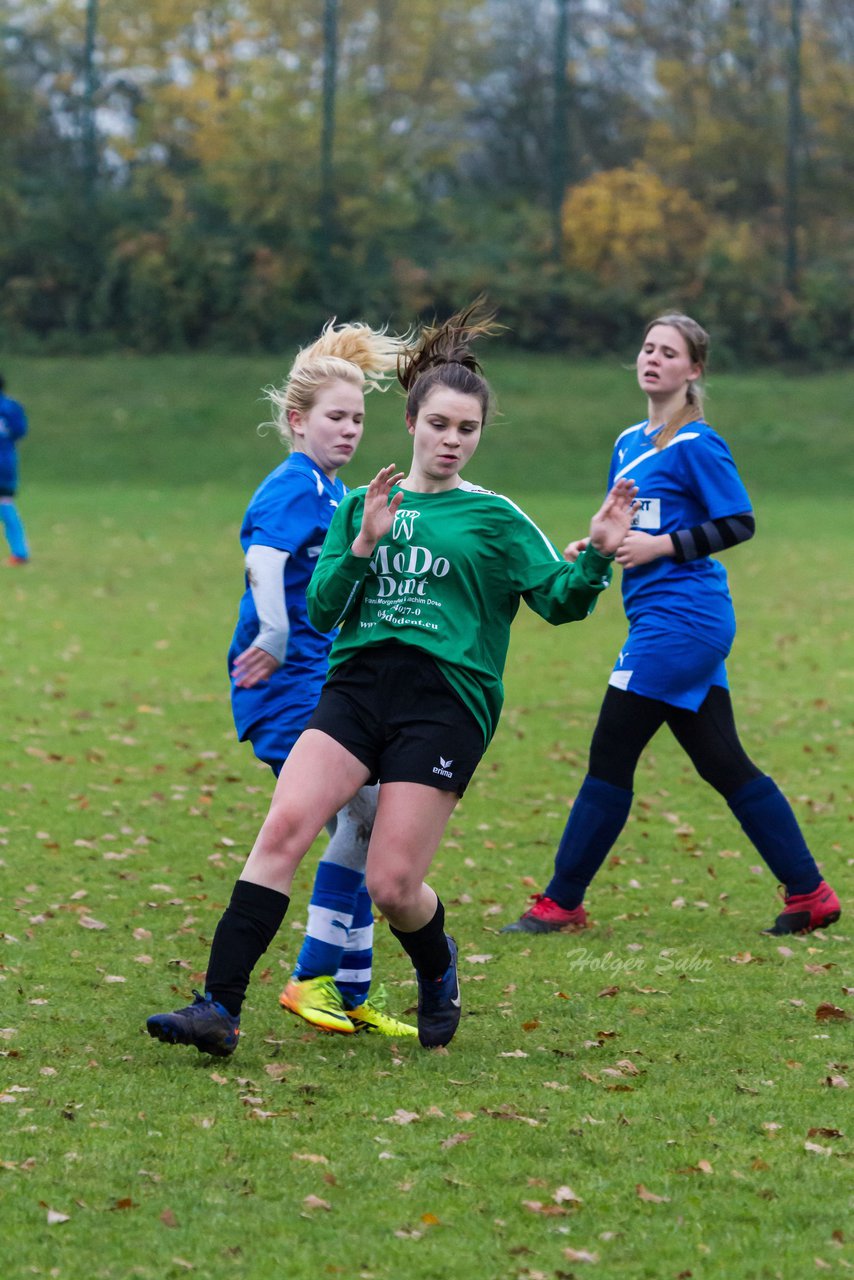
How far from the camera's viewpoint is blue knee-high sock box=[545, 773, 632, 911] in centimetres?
655

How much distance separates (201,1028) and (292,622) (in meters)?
1.45

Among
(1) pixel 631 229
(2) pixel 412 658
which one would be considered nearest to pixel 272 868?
(2) pixel 412 658

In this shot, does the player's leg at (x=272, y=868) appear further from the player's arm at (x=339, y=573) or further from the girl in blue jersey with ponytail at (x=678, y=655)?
the girl in blue jersey with ponytail at (x=678, y=655)

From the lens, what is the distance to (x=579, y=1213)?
3799 mm

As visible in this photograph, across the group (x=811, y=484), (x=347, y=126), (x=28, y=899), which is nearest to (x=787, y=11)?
(x=347, y=126)

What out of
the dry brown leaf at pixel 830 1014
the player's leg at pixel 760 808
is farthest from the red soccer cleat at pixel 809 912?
the dry brown leaf at pixel 830 1014

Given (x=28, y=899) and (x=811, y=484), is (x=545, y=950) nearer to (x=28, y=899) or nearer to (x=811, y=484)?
(x=28, y=899)

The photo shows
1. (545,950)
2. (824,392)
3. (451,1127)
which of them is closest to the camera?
(451,1127)

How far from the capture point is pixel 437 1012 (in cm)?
511

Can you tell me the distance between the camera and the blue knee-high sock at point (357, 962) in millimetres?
5398

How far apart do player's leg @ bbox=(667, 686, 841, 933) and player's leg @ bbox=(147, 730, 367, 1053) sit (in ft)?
6.92

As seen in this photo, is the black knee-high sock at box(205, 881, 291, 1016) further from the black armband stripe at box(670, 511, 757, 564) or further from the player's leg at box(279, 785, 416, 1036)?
the black armband stripe at box(670, 511, 757, 564)

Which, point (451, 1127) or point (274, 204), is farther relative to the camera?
point (274, 204)

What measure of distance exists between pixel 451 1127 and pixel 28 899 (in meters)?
3.08
